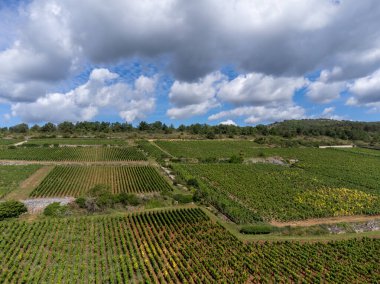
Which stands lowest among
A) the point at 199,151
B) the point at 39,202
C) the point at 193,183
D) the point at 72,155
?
the point at 39,202

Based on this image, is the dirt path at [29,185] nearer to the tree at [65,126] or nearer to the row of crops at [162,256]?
the row of crops at [162,256]

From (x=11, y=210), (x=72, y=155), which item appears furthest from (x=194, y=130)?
(x=11, y=210)

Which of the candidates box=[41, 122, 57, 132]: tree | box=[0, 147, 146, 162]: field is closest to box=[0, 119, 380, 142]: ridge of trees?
box=[41, 122, 57, 132]: tree

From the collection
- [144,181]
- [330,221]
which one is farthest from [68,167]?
[330,221]

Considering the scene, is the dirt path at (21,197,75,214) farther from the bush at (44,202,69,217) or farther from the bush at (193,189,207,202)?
the bush at (193,189,207,202)

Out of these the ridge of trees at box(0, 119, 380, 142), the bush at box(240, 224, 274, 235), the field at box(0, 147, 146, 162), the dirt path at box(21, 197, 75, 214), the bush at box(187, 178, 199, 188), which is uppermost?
the ridge of trees at box(0, 119, 380, 142)

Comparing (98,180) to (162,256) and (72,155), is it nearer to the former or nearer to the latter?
(72,155)

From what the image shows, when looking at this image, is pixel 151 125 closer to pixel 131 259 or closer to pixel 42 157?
pixel 42 157
